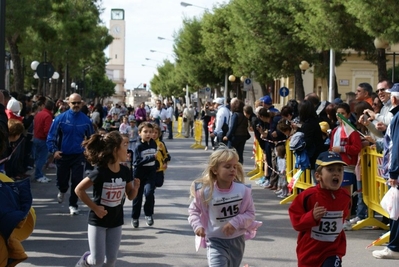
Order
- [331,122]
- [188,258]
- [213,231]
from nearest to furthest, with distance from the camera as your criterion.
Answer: [213,231] → [188,258] → [331,122]

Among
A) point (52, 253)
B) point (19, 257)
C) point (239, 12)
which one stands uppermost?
point (239, 12)

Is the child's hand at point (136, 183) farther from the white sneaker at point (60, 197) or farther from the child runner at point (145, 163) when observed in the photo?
the white sneaker at point (60, 197)

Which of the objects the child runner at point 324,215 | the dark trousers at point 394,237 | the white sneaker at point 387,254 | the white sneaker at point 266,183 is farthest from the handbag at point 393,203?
the white sneaker at point 266,183

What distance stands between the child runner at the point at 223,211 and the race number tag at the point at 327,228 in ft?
1.59

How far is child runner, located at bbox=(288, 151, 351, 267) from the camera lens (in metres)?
6.29

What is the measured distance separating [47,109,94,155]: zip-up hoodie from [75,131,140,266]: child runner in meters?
4.83

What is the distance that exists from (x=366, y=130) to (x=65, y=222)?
15.0 feet

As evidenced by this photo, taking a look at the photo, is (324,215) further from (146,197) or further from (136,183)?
(146,197)

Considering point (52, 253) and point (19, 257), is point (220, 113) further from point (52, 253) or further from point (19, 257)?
point (19, 257)

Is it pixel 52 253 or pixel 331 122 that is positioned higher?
pixel 331 122

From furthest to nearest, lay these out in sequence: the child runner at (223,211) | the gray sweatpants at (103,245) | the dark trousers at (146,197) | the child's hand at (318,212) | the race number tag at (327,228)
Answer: the dark trousers at (146,197) < the gray sweatpants at (103,245) < the race number tag at (327,228) < the child runner at (223,211) < the child's hand at (318,212)

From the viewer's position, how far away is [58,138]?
12.7 meters

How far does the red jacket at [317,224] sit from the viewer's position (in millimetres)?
6305

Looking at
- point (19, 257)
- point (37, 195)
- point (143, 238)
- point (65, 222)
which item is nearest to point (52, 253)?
point (143, 238)
